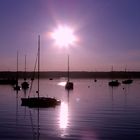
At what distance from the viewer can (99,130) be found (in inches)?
1699

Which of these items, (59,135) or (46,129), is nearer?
(59,135)

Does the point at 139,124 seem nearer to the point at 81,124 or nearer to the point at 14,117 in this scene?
the point at 81,124

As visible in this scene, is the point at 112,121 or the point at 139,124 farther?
the point at 112,121

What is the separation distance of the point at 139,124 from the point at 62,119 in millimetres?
12994

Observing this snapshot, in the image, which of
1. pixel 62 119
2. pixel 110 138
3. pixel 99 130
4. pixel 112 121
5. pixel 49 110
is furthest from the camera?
pixel 49 110

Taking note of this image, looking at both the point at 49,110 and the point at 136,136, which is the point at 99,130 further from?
the point at 49,110

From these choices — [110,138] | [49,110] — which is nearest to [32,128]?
[110,138]

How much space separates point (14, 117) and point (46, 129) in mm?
12620

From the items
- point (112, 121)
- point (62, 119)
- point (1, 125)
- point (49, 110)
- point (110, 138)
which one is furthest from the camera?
point (49, 110)

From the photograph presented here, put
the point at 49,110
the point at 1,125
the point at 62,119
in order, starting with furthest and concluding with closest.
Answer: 1. the point at 49,110
2. the point at 62,119
3. the point at 1,125

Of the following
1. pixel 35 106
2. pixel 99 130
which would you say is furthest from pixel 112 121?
pixel 35 106

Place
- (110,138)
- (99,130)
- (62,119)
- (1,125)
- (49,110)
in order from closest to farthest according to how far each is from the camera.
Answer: (110,138) → (99,130) → (1,125) → (62,119) → (49,110)

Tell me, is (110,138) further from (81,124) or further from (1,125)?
(1,125)

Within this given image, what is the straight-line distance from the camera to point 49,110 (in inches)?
2660
